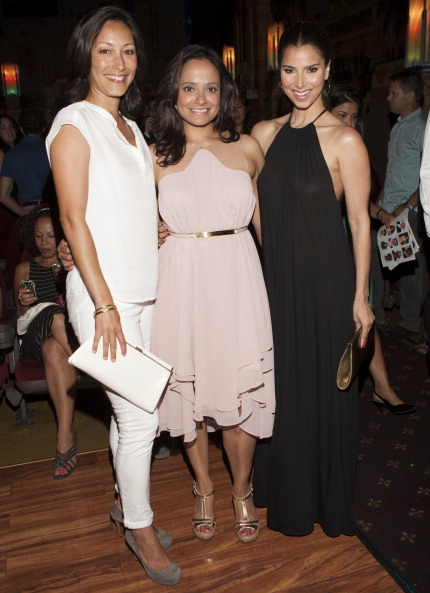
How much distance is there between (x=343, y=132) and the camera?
2.02 meters

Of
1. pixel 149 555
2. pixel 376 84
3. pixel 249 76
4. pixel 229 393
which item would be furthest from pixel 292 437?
pixel 249 76

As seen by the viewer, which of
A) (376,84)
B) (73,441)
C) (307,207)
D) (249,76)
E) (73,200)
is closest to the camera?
(73,200)

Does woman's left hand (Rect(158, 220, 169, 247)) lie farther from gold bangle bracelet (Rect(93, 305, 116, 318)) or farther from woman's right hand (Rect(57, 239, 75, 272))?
gold bangle bracelet (Rect(93, 305, 116, 318))

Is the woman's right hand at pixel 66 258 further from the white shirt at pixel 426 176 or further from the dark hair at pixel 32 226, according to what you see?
the white shirt at pixel 426 176

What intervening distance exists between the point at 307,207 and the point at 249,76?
432 inches

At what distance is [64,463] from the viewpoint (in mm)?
2865

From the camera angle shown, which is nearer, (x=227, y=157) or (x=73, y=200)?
(x=73, y=200)

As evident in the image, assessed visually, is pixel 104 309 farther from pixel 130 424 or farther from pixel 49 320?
pixel 49 320

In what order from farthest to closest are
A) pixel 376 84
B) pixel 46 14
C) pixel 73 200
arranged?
pixel 46 14 < pixel 376 84 < pixel 73 200

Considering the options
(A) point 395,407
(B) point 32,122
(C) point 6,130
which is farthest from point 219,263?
(C) point 6,130

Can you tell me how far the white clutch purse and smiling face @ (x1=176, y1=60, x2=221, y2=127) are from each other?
2.89 feet

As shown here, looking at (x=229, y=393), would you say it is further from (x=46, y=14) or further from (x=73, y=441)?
(x=46, y=14)

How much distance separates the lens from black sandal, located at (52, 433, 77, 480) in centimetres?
283

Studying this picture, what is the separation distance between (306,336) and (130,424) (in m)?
0.74
